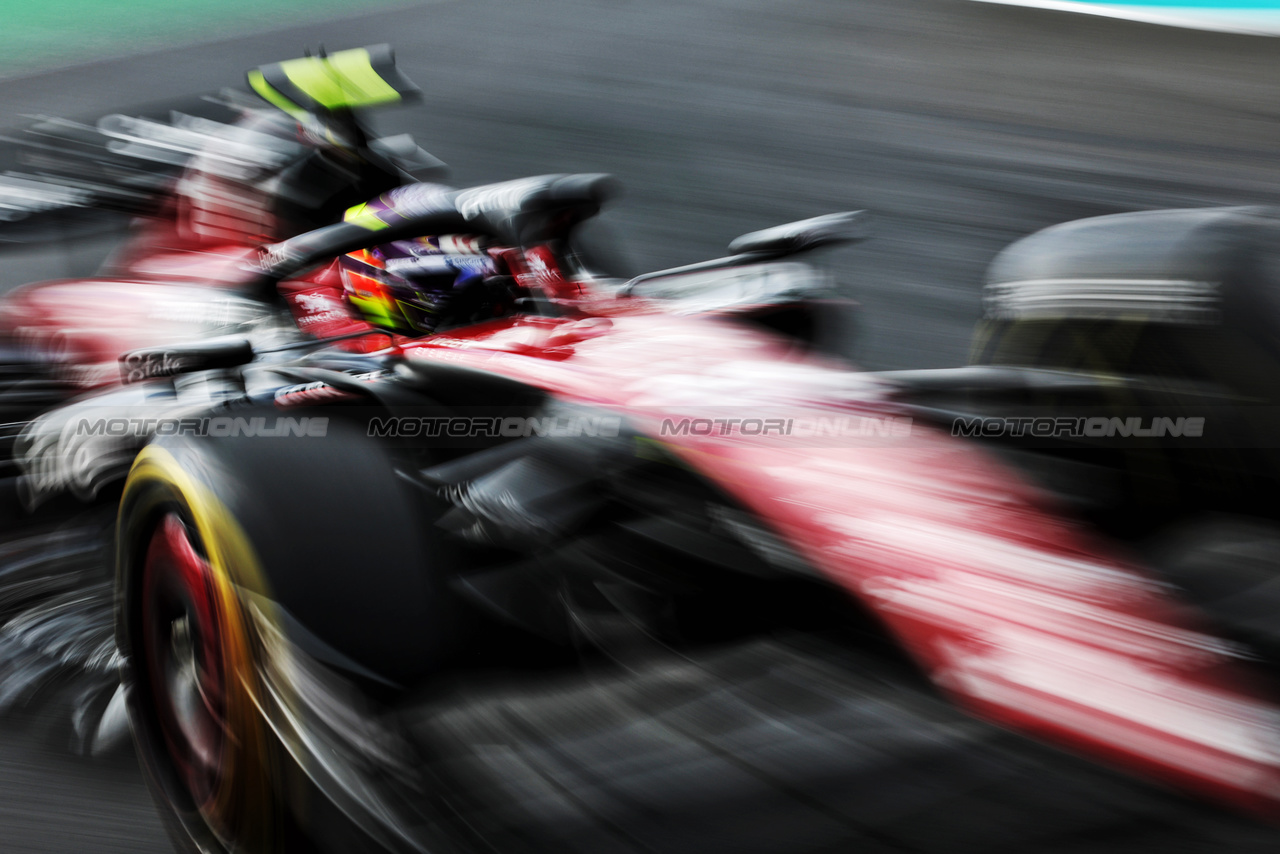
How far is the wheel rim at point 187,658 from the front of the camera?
1.33 metres

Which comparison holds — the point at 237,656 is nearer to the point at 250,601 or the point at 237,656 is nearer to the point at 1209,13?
the point at 250,601

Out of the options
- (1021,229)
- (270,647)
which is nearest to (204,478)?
(270,647)

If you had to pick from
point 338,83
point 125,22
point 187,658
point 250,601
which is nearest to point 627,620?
point 250,601

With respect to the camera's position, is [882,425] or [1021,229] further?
[1021,229]

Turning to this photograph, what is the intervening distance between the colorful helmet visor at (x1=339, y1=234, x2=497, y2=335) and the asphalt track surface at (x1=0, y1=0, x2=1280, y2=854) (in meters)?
1.23

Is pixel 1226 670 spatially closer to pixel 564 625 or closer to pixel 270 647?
pixel 564 625

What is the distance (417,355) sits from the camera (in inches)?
67.1

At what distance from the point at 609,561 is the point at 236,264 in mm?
1793

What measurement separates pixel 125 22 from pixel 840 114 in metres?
4.86

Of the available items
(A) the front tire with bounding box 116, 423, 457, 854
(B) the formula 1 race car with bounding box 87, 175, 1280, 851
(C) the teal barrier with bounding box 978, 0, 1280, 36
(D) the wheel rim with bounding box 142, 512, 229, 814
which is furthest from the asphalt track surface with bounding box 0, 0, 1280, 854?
(D) the wheel rim with bounding box 142, 512, 229, 814

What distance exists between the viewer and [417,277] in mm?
2096

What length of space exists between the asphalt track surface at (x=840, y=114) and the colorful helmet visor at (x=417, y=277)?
1.23 metres

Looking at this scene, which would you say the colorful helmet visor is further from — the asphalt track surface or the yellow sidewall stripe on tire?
the asphalt track surface

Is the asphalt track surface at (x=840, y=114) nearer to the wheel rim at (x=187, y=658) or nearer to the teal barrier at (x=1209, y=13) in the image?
the teal barrier at (x=1209, y=13)
